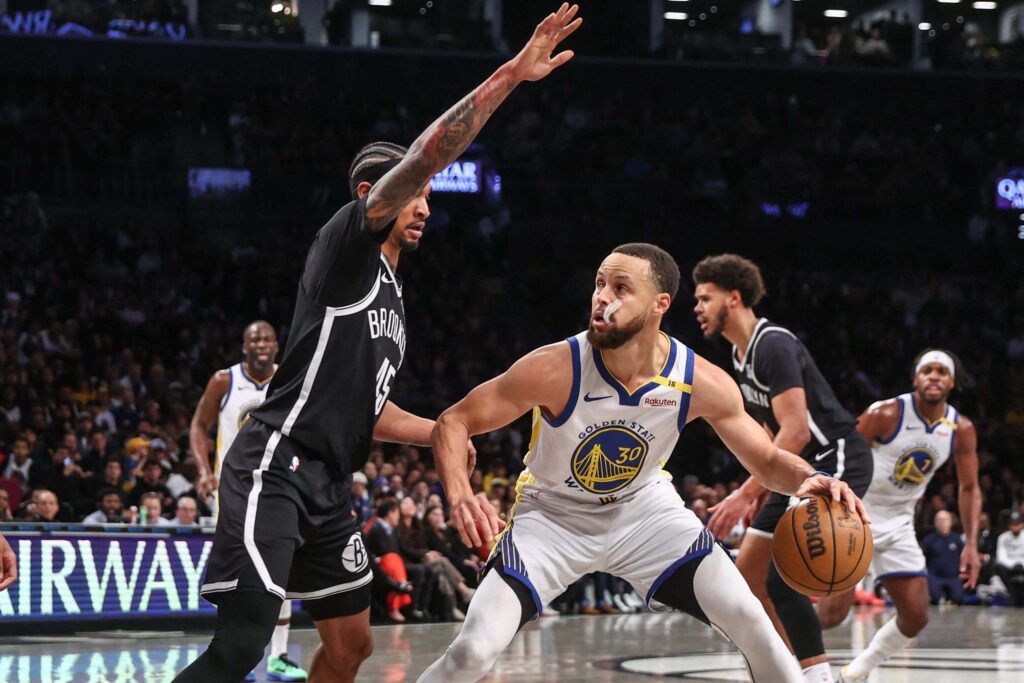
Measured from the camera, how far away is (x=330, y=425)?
4.85 m

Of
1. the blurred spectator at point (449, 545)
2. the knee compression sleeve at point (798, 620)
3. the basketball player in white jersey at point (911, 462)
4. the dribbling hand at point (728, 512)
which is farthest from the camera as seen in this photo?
the blurred spectator at point (449, 545)

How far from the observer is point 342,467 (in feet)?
16.2

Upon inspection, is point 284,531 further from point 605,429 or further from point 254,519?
point 605,429

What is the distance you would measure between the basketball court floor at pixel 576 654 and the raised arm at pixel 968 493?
689 mm

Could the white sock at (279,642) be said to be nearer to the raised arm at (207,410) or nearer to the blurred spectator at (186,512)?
the raised arm at (207,410)

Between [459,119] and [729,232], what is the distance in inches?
812

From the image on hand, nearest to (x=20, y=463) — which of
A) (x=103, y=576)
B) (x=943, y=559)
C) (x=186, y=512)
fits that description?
(x=186, y=512)

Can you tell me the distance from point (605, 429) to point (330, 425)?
1.02 m

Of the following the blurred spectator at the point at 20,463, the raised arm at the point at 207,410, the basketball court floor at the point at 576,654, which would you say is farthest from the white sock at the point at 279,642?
the blurred spectator at the point at 20,463

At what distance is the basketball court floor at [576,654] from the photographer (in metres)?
8.88

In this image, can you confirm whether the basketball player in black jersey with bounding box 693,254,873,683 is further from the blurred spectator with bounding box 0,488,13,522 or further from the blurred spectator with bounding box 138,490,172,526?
the blurred spectator with bounding box 0,488,13,522

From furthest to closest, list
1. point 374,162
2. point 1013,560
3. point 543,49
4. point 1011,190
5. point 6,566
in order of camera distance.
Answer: point 1011,190, point 1013,560, point 374,162, point 543,49, point 6,566

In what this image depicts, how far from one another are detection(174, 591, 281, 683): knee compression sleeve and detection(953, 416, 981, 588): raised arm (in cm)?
562

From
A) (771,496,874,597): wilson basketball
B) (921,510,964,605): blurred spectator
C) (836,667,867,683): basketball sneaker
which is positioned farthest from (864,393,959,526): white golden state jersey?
(921,510,964,605): blurred spectator
